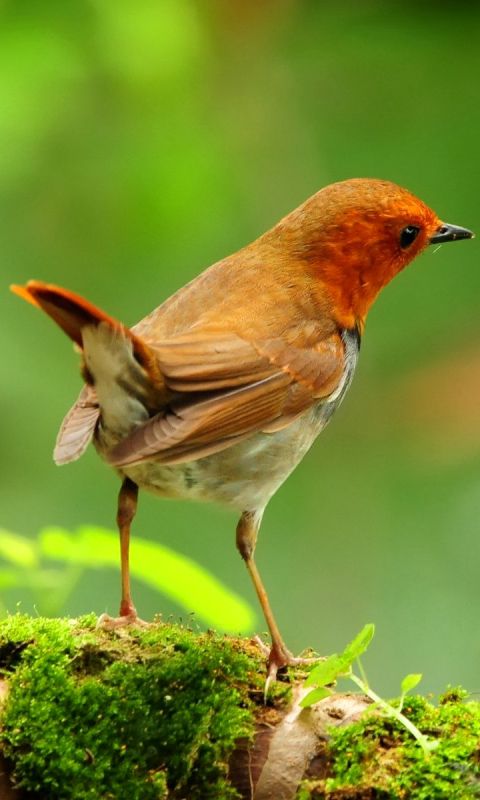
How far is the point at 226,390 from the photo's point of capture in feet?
10.4

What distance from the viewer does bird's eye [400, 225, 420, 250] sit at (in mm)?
3885

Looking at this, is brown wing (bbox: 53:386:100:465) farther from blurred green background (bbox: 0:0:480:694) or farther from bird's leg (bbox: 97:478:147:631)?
blurred green background (bbox: 0:0:480:694)

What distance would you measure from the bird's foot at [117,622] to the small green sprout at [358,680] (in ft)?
2.17

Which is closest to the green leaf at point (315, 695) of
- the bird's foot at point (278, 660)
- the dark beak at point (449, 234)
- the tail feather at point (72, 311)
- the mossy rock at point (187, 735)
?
the mossy rock at point (187, 735)

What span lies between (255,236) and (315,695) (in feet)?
13.8

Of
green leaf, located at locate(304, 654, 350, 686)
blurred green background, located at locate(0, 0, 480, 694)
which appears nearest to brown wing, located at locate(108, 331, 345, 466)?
green leaf, located at locate(304, 654, 350, 686)

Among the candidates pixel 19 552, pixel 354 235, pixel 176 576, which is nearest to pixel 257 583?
pixel 176 576

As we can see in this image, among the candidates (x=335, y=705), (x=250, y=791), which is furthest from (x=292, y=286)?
(x=250, y=791)

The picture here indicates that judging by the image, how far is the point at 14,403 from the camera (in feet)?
18.3

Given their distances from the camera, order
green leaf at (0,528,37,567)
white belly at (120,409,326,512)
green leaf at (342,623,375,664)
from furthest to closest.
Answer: white belly at (120,409,326,512) < green leaf at (0,528,37,567) < green leaf at (342,623,375,664)

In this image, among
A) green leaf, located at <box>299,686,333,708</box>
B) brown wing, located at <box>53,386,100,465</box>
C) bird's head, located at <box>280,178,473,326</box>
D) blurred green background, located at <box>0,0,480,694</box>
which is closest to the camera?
green leaf, located at <box>299,686,333,708</box>

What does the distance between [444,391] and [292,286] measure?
8.42 ft

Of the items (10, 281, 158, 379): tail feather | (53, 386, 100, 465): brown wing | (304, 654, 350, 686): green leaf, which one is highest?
(10, 281, 158, 379): tail feather

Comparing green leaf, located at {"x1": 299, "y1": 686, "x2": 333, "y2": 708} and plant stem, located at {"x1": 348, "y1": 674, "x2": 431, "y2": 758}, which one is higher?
green leaf, located at {"x1": 299, "y1": 686, "x2": 333, "y2": 708}
